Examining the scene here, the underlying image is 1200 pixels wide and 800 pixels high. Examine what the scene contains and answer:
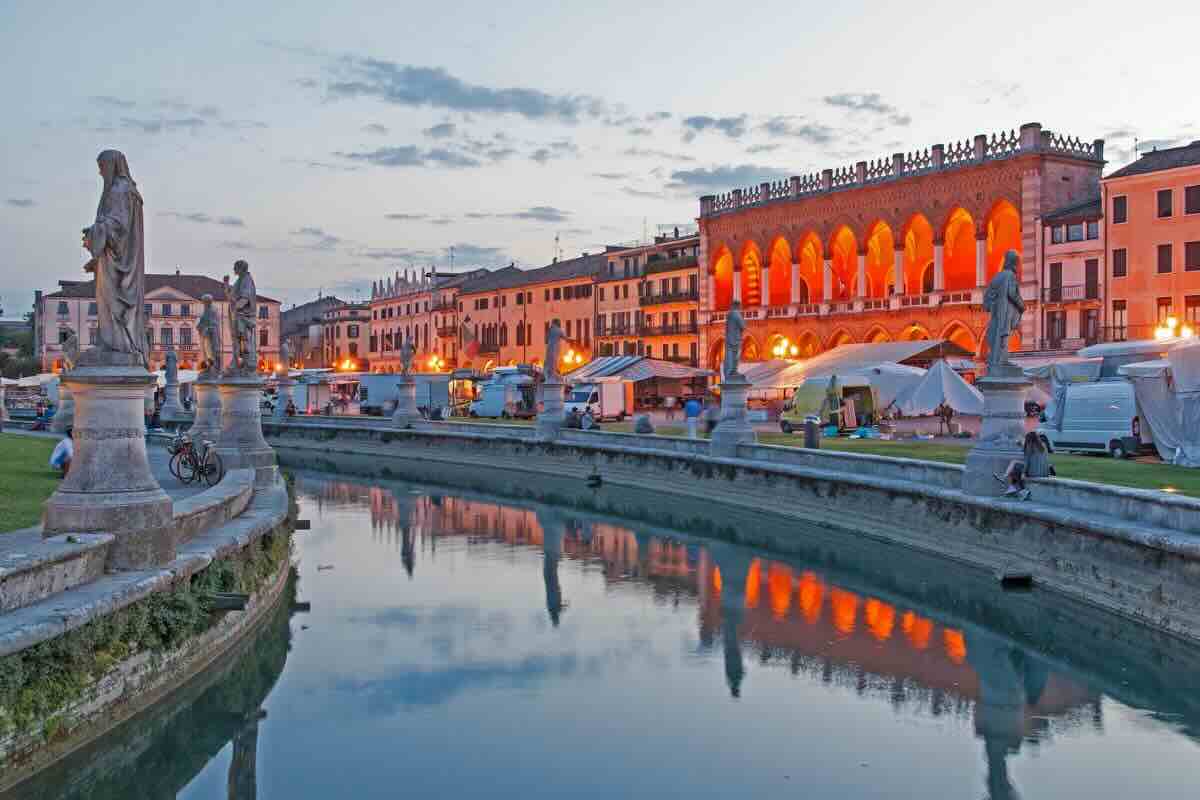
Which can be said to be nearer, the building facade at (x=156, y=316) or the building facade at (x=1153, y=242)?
the building facade at (x=1153, y=242)

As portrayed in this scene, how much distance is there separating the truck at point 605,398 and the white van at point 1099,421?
83.6 ft

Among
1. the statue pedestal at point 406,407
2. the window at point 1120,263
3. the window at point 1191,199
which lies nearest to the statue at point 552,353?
the statue pedestal at point 406,407

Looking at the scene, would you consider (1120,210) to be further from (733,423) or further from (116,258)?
(116,258)

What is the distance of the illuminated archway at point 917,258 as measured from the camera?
5541cm

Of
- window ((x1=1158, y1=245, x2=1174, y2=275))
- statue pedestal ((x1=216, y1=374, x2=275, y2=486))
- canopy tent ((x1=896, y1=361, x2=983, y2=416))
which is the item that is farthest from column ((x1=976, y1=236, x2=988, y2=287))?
statue pedestal ((x1=216, y1=374, x2=275, y2=486))

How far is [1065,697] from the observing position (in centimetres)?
1296

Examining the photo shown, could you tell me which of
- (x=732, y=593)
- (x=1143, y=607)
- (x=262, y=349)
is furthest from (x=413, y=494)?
(x=262, y=349)

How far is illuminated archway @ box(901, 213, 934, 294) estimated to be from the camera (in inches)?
2181

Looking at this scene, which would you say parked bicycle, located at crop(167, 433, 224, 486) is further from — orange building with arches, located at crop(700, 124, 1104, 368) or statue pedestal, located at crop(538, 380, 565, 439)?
orange building with arches, located at crop(700, 124, 1104, 368)

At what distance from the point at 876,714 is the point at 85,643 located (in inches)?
292

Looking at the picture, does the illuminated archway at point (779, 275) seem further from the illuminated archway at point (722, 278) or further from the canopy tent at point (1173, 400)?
the canopy tent at point (1173, 400)

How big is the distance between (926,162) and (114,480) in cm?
4819

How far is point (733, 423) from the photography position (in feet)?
93.1

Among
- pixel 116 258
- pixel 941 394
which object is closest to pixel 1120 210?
pixel 941 394
